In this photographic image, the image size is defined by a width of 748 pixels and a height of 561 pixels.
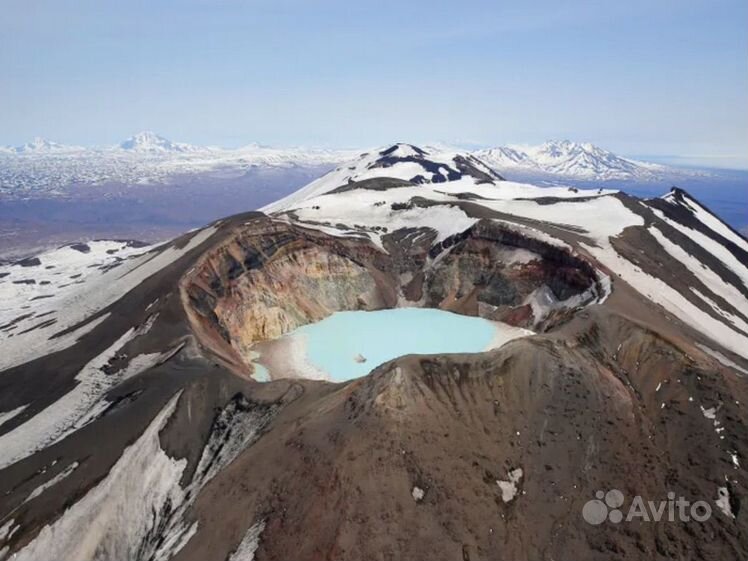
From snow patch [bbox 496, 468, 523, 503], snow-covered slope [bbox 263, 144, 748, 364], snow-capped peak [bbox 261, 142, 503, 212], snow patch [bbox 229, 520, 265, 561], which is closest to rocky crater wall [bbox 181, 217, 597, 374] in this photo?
snow-covered slope [bbox 263, 144, 748, 364]

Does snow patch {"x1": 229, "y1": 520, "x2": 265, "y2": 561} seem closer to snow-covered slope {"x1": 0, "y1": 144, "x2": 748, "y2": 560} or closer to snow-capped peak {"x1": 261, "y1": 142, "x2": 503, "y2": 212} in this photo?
snow-covered slope {"x1": 0, "y1": 144, "x2": 748, "y2": 560}

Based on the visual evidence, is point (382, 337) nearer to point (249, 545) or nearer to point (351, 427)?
point (351, 427)

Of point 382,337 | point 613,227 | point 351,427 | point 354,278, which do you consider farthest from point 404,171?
point 351,427

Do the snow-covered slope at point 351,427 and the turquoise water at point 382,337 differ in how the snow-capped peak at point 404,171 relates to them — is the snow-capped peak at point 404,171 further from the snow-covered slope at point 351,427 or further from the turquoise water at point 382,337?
the snow-covered slope at point 351,427

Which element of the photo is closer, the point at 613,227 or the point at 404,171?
the point at 613,227

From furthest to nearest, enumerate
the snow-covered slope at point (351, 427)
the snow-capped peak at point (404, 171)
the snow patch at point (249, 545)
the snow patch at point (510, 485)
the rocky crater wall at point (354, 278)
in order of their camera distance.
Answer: the snow-capped peak at point (404, 171) < the rocky crater wall at point (354, 278) < the snow patch at point (510, 485) < the snow-covered slope at point (351, 427) < the snow patch at point (249, 545)

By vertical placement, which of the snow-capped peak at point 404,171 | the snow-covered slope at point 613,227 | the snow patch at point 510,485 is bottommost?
the snow-capped peak at point 404,171

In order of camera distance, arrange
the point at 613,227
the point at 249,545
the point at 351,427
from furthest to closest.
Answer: the point at 613,227
the point at 351,427
the point at 249,545

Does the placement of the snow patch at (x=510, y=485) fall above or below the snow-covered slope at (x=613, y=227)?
above

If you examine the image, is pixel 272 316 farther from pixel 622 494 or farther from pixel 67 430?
pixel 622 494

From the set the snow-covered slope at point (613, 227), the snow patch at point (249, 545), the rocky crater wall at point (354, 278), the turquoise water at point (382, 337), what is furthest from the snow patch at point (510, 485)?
the snow-covered slope at point (613, 227)
